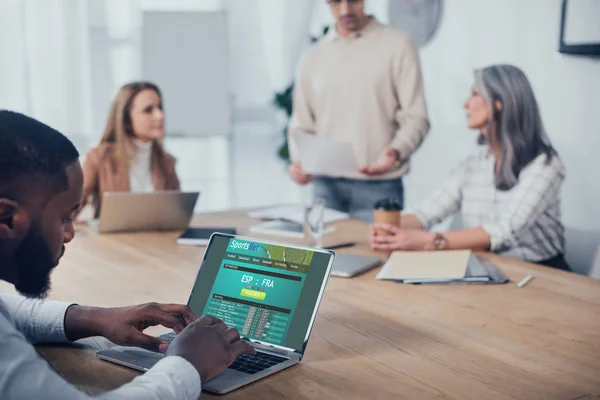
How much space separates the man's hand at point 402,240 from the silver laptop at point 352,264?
0.13 meters

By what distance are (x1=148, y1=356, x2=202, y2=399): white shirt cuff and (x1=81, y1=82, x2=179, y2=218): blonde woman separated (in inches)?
76.0

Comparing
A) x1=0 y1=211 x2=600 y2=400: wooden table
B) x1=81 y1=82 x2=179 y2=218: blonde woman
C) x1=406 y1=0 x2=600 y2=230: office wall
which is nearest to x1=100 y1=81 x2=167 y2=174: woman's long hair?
x1=81 y1=82 x2=179 y2=218: blonde woman

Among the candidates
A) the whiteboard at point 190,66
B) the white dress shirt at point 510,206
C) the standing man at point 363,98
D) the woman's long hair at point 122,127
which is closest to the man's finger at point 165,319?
the white dress shirt at point 510,206

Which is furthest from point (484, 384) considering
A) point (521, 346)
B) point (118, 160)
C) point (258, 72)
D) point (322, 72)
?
point (258, 72)

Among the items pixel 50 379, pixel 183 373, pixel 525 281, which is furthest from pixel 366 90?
pixel 50 379

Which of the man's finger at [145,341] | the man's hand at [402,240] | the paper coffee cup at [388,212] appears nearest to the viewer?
the man's finger at [145,341]

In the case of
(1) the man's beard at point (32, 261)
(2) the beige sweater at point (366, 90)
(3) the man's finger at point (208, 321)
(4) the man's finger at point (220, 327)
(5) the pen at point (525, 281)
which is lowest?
(5) the pen at point (525, 281)

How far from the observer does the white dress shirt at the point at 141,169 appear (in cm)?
312

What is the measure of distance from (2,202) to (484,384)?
813 mm

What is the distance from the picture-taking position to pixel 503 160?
254 cm

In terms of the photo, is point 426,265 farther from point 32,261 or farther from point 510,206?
point 32,261

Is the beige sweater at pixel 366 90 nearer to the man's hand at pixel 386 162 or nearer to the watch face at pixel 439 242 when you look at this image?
the man's hand at pixel 386 162

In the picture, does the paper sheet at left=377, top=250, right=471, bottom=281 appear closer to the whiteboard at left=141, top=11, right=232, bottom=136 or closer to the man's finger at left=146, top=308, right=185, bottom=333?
the man's finger at left=146, top=308, right=185, bottom=333

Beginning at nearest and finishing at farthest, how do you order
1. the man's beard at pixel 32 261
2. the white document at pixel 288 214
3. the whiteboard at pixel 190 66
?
the man's beard at pixel 32 261, the white document at pixel 288 214, the whiteboard at pixel 190 66
